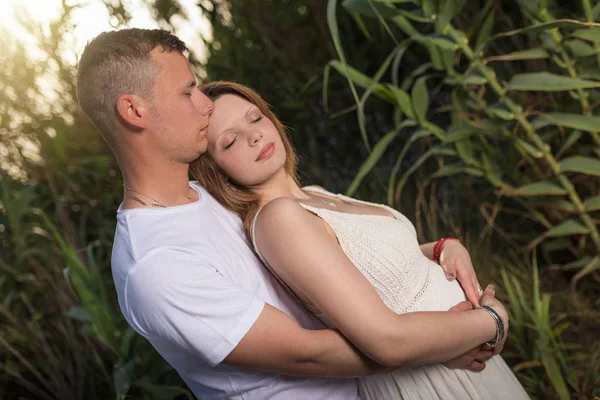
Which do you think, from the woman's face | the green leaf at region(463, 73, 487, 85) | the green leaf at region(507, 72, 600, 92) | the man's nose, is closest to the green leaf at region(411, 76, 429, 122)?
the green leaf at region(463, 73, 487, 85)

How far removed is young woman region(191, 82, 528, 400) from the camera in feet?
3.75

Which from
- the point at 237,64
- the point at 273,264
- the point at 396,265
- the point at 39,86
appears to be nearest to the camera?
the point at 273,264

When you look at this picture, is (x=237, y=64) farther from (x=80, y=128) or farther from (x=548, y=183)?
(x=548, y=183)

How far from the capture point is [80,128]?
316cm

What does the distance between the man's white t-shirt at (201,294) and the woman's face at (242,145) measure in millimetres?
93

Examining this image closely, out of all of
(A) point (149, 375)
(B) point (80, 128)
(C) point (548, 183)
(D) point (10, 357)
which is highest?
(B) point (80, 128)

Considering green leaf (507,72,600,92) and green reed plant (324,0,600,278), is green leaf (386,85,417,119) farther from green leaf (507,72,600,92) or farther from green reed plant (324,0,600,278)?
green leaf (507,72,600,92)

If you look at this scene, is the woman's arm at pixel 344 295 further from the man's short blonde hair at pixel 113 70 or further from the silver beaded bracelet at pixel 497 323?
the man's short blonde hair at pixel 113 70

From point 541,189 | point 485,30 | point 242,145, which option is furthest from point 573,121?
point 242,145

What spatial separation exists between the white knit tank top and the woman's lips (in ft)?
0.47

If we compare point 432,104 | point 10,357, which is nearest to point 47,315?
point 10,357

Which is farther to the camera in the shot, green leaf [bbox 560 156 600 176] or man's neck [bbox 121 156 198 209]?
green leaf [bbox 560 156 600 176]

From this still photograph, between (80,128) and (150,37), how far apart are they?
2.06m

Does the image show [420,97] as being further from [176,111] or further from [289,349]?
[289,349]
